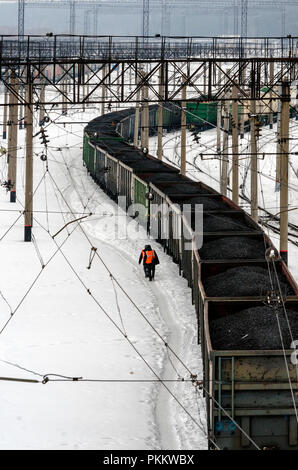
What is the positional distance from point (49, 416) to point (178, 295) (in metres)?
9.73

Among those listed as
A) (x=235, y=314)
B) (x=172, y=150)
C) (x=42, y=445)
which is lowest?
(x=42, y=445)

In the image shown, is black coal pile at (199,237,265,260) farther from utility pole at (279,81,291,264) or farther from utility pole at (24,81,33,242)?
utility pole at (24,81,33,242)

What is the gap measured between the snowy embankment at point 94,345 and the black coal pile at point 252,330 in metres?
1.69

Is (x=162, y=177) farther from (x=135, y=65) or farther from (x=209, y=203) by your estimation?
(x=135, y=65)

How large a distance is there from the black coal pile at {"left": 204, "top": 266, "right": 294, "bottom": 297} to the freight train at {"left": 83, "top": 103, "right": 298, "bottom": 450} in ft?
0.07

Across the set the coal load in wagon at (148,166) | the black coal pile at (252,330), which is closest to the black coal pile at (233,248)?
the black coal pile at (252,330)

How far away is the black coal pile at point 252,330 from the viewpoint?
13.5m

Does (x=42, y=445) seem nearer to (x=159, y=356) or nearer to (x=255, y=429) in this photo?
(x=255, y=429)

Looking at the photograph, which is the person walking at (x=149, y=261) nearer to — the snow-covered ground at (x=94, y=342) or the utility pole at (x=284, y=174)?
the snow-covered ground at (x=94, y=342)

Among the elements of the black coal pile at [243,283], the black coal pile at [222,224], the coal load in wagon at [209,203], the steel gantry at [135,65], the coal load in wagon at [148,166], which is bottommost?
the black coal pile at [243,283]

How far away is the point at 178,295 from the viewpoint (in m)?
24.2

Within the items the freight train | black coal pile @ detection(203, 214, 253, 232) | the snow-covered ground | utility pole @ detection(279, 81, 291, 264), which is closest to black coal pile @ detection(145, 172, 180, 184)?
the snow-covered ground

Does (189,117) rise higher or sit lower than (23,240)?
higher

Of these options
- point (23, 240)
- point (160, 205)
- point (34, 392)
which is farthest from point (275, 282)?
point (23, 240)
